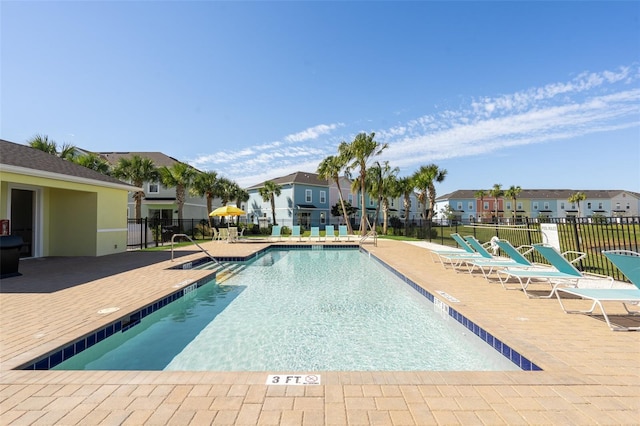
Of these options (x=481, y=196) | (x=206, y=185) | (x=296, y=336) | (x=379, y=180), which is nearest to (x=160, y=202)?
(x=206, y=185)

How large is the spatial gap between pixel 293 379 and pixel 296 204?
34.3m

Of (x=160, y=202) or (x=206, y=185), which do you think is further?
(x=160, y=202)

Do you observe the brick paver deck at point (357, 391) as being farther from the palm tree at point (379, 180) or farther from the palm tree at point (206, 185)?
the palm tree at point (379, 180)

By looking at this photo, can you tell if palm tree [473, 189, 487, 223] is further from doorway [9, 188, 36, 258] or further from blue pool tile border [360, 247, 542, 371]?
doorway [9, 188, 36, 258]

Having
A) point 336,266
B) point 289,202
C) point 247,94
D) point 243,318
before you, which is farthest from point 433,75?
point 289,202

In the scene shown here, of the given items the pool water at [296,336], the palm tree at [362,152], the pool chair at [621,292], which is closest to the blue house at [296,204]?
the palm tree at [362,152]

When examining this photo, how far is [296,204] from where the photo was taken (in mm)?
36969

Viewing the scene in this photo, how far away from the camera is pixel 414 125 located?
20.9 metres

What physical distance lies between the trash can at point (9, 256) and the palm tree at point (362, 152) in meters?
21.1

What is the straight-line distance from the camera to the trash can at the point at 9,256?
7.77m

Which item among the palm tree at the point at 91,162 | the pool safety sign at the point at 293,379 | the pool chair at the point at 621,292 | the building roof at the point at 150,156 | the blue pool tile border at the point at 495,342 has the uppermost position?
the building roof at the point at 150,156

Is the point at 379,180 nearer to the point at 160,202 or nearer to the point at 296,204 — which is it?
the point at 296,204

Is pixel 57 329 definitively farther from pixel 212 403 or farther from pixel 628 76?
pixel 628 76

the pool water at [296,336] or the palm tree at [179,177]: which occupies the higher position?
the palm tree at [179,177]
